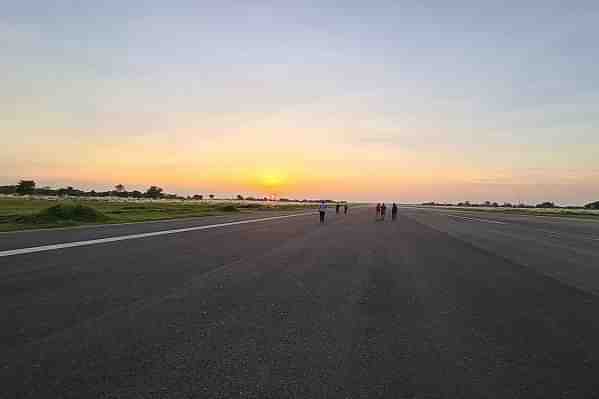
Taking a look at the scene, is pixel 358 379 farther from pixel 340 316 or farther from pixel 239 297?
pixel 239 297

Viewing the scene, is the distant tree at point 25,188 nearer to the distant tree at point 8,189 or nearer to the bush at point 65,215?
the distant tree at point 8,189

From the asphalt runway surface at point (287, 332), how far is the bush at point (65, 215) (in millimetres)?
17313

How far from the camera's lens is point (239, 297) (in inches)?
233

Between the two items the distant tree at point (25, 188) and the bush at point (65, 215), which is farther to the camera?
the distant tree at point (25, 188)

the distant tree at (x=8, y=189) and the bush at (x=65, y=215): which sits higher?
the distant tree at (x=8, y=189)

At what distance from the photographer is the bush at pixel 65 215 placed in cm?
2291

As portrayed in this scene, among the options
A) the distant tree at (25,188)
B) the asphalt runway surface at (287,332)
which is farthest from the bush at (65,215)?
the distant tree at (25,188)

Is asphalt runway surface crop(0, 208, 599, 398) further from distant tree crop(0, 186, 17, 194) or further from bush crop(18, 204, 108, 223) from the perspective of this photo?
distant tree crop(0, 186, 17, 194)

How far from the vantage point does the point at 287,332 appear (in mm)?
4340

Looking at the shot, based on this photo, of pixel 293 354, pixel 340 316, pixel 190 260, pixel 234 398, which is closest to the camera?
pixel 234 398

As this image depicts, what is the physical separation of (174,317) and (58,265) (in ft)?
16.5

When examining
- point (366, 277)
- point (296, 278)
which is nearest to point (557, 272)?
point (366, 277)

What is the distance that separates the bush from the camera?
22906 mm

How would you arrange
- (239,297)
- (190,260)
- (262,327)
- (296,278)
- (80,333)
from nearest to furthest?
(80,333)
(262,327)
(239,297)
(296,278)
(190,260)
